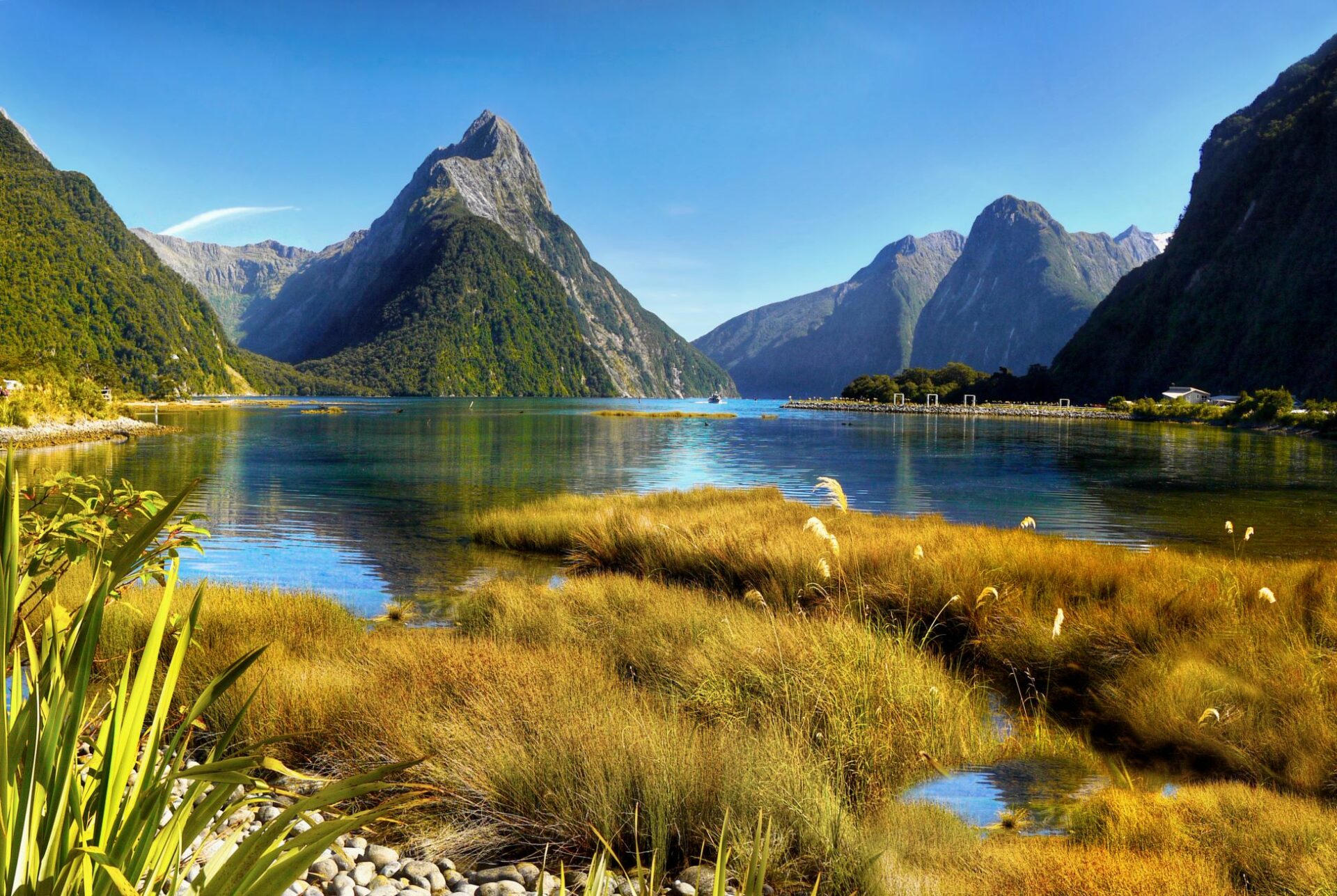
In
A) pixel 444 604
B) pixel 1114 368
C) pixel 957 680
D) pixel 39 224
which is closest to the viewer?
pixel 957 680

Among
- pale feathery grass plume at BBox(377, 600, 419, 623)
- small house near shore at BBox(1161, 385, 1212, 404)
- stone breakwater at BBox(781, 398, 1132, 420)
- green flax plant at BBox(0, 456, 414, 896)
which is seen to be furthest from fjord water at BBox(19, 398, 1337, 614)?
stone breakwater at BBox(781, 398, 1132, 420)

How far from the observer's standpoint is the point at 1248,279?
346 ft

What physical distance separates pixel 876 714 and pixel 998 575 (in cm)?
427

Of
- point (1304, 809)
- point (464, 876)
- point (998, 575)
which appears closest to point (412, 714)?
point (464, 876)

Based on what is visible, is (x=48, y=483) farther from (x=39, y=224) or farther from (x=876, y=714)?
(x=39, y=224)

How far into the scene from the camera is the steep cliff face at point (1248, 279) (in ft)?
310

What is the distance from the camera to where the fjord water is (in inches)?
615

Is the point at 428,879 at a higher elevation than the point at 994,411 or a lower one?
lower

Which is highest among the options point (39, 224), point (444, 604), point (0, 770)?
point (39, 224)

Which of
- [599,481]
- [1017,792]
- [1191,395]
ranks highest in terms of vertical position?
[1191,395]

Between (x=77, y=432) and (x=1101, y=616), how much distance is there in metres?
56.3

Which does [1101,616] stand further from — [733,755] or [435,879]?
[435,879]

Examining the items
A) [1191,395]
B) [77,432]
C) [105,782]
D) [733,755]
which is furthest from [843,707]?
[1191,395]

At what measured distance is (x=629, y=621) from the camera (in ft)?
25.7
